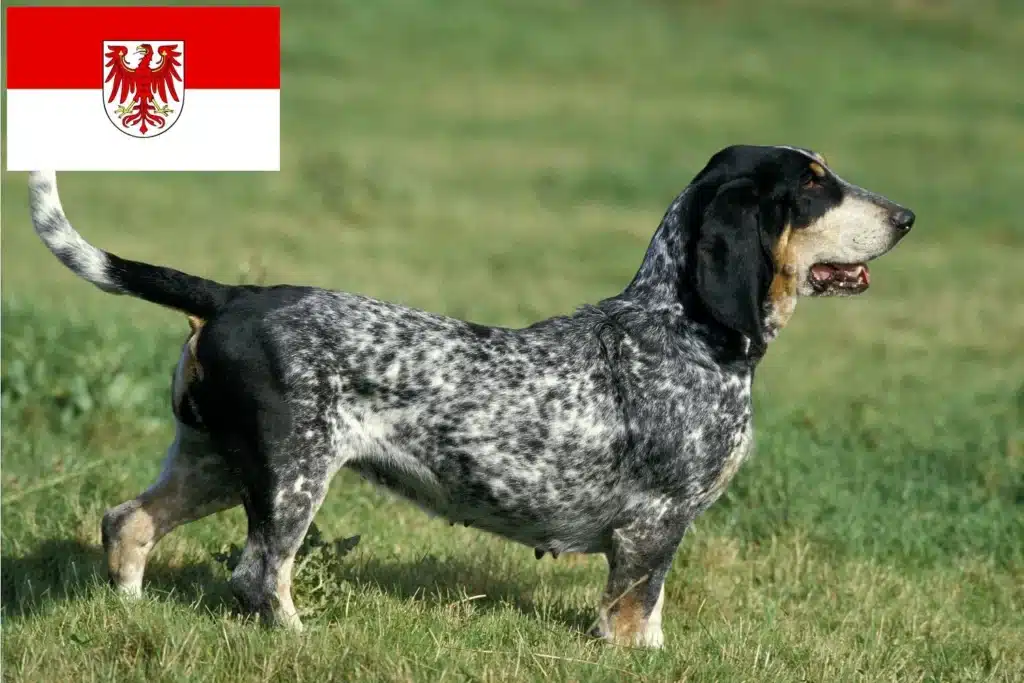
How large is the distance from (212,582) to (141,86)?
2193mm

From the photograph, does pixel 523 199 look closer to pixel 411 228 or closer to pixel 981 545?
pixel 411 228

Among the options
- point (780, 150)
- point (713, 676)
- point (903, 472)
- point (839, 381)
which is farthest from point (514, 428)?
point (839, 381)

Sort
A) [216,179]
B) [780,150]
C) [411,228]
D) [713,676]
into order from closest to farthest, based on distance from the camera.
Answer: [713,676] < [780,150] < [411,228] < [216,179]

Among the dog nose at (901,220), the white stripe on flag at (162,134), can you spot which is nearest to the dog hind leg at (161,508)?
the white stripe on flag at (162,134)

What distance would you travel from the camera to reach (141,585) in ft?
19.8

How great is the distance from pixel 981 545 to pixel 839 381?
4.30 meters

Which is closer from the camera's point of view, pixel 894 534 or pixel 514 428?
pixel 514 428

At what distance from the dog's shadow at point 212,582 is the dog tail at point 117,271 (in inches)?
49.7

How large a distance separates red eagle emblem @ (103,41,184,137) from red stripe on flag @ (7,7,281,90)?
39 millimetres

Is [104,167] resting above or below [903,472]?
above

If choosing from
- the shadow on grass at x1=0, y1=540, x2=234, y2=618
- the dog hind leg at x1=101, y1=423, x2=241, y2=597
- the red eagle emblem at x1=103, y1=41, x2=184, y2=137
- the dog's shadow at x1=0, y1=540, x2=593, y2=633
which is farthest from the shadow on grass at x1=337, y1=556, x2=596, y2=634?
the red eagle emblem at x1=103, y1=41, x2=184, y2=137

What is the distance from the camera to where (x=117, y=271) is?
552 cm

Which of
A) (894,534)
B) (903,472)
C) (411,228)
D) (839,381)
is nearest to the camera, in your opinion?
(894,534)

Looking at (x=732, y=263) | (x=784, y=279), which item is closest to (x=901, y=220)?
(x=784, y=279)
